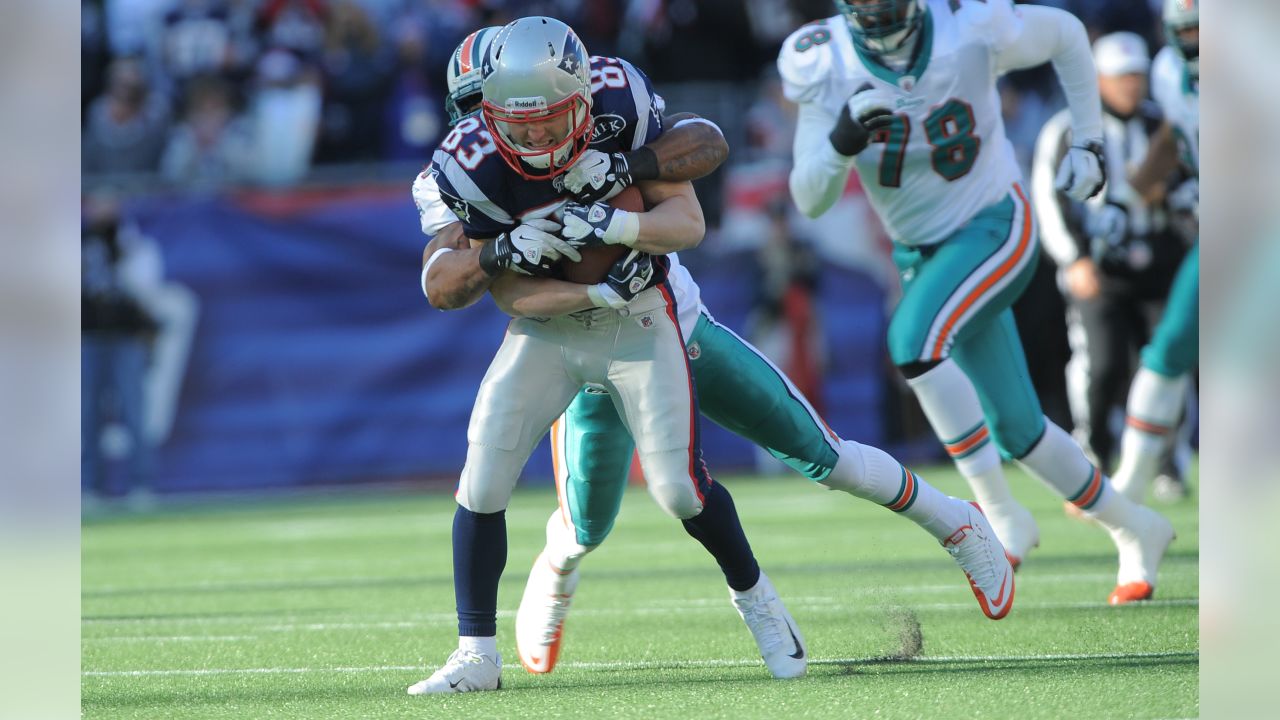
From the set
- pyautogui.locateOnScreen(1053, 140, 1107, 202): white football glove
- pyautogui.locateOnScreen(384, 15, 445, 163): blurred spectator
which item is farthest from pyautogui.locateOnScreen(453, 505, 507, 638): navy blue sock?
pyautogui.locateOnScreen(384, 15, 445, 163): blurred spectator

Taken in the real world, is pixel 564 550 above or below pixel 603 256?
below

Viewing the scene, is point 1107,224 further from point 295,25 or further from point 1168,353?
point 295,25

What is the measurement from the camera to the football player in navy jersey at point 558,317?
3598 mm

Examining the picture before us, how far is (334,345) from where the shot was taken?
10.6 m

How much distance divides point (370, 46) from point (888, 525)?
20.3ft

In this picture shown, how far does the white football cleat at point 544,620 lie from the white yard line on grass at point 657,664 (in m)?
0.11

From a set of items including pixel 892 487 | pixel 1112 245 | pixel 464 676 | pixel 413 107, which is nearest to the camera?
pixel 464 676

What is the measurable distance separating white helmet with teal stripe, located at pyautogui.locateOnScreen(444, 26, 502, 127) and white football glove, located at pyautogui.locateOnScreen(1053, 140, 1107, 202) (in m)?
1.80

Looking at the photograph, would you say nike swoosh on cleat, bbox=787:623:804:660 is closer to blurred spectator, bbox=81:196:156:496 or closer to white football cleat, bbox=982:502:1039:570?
white football cleat, bbox=982:502:1039:570

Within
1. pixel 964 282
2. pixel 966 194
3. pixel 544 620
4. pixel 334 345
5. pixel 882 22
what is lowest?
pixel 334 345

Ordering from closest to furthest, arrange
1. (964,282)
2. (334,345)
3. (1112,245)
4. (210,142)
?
(964,282) → (1112,245) → (334,345) → (210,142)

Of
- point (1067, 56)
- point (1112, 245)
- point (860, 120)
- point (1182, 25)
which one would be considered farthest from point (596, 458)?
point (1112, 245)

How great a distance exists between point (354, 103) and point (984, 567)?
8.54 meters

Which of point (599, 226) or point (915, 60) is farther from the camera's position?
point (915, 60)
